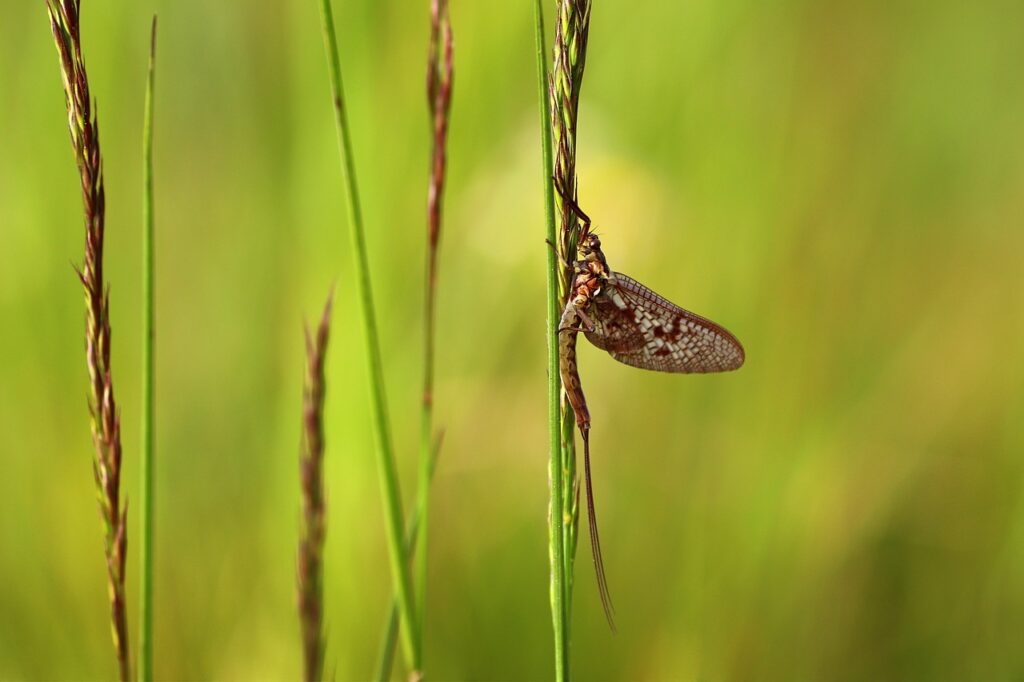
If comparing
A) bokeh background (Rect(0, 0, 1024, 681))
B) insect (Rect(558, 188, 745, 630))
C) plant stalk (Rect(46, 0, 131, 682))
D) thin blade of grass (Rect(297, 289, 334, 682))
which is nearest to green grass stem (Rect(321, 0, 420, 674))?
thin blade of grass (Rect(297, 289, 334, 682))

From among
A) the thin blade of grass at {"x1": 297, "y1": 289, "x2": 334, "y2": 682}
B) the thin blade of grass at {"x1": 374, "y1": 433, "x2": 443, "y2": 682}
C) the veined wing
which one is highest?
the veined wing

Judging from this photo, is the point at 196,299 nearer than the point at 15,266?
No

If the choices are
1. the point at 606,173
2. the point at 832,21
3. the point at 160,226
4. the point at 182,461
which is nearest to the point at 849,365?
the point at 606,173

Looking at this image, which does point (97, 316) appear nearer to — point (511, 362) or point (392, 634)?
point (392, 634)

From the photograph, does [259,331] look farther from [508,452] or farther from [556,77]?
[556,77]


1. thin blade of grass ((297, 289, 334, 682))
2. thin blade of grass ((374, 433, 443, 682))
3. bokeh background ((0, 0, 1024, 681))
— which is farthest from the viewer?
bokeh background ((0, 0, 1024, 681))

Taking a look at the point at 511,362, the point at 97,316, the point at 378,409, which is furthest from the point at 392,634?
the point at 511,362

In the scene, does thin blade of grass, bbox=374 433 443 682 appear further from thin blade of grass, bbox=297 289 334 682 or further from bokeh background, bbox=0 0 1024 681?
bokeh background, bbox=0 0 1024 681
